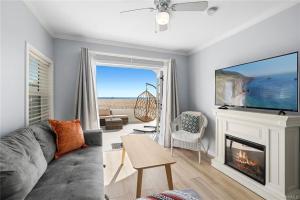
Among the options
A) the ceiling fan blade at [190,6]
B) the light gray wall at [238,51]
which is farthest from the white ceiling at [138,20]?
the ceiling fan blade at [190,6]

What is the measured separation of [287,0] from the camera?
182 cm

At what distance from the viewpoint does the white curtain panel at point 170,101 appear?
3625 mm

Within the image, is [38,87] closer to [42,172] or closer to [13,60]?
[13,60]

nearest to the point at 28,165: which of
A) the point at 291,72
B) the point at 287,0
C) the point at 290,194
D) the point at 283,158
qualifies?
the point at 283,158

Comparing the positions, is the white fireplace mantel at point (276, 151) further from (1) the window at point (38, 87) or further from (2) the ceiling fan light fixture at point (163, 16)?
(1) the window at point (38, 87)

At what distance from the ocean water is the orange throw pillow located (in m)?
2.49

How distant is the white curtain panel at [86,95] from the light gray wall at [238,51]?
2365 mm

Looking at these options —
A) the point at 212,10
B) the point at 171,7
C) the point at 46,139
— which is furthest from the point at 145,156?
the point at 212,10

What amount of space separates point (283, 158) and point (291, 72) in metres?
0.98

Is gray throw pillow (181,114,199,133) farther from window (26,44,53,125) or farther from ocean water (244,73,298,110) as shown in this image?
window (26,44,53,125)

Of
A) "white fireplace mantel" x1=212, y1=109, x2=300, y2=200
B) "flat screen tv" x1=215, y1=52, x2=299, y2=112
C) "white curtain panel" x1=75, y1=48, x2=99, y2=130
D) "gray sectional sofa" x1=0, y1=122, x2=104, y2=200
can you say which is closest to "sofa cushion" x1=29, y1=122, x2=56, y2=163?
"gray sectional sofa" x1=0, y1=122, x2=104, y2=200

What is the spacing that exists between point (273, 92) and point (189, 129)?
5.33 feet

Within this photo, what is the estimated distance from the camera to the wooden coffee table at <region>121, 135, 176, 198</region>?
1.68m

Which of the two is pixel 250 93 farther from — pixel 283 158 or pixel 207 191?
pixel 207 191
